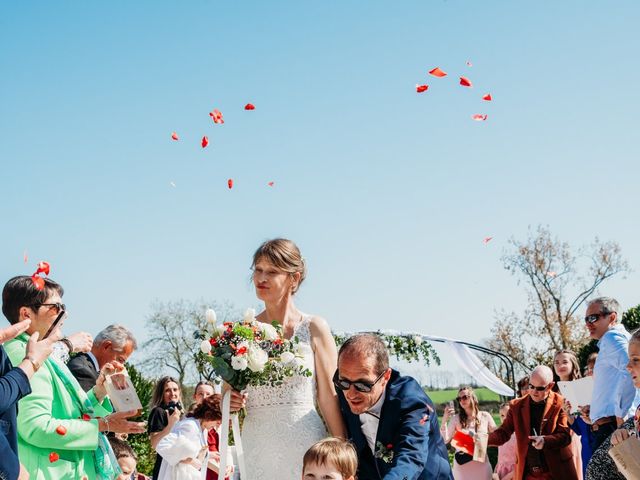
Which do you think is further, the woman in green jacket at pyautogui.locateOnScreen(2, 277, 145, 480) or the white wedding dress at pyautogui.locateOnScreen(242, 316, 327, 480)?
the white wedding dress at pyautogui.locateOnScreen(242, 316, 327, 480)

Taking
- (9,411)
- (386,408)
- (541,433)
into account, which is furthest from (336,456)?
(541,433)

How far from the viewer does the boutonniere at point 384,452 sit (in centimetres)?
406

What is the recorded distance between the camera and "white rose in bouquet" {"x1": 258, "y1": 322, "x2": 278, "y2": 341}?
16.4 ft

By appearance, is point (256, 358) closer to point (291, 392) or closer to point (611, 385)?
point (291, 392)

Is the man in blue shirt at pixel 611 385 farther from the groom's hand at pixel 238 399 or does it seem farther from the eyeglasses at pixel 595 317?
the groom's hand at pixel 238 399

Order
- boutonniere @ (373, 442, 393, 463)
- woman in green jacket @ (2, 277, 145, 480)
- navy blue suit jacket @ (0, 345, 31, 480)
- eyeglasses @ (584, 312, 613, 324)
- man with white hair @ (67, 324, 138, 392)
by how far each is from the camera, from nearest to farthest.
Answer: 1. navy blue suit jacket @ (0, 345, 31, 480)
2. boutonniere @ (373, 442, 393, 463)
3. woman in green jacket @ (2, 277, 145, 480)
4. man with white hair @ (67, 324, 138, 392)
5. eyeglasses @ (584, 312, 613, 324)

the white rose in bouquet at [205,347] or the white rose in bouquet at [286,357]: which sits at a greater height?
the white rose in bouquet at [205,347]

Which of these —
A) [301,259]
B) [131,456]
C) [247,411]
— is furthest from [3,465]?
[131,456]

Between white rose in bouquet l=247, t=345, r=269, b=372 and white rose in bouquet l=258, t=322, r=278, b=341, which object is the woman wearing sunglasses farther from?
white rose in bouquet l=247, t=345, r=269, b=372

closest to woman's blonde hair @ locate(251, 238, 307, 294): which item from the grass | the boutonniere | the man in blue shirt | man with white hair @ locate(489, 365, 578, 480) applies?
the boutonniere

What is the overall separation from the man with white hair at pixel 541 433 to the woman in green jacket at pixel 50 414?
5.91 metres

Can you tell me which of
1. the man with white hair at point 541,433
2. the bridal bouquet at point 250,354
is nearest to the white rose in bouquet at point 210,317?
the bridal bouquet at point 250,354

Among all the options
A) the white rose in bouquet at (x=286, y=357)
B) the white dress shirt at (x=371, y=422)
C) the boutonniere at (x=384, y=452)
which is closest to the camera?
the boutonniere at (x=384, y=452)

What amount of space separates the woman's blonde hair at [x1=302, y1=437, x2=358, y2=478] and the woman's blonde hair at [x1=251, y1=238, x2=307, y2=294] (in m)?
1.31
